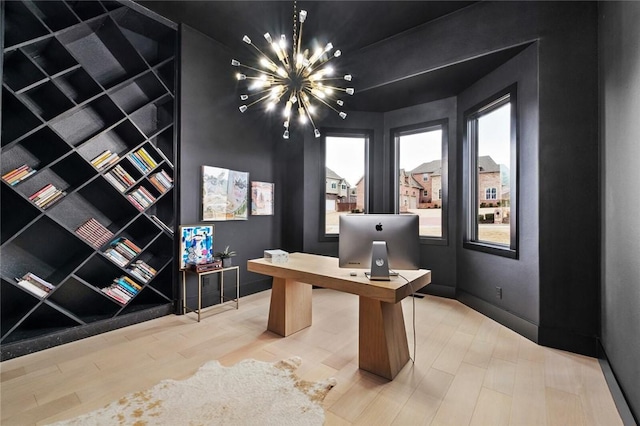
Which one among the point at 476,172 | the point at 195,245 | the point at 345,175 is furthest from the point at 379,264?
the point at 345,175

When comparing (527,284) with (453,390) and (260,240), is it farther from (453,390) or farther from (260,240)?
(260,240)

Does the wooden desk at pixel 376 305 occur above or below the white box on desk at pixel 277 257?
below

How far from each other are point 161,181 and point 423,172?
3.65 metres

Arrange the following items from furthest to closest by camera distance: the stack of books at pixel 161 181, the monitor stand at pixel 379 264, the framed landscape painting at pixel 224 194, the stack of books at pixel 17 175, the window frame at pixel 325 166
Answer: the window frame at pixel 325 166 → the framed landscape painting at pixel 224 194 → the stack of books at pixel 161 181 → the stack of books at pixel 17 175 → the monitor stand at pixel 379 264

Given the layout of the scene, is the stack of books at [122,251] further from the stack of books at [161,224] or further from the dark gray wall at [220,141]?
the dark gray wall at [220,141]

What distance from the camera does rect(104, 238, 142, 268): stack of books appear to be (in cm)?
278

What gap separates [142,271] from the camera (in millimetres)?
3010

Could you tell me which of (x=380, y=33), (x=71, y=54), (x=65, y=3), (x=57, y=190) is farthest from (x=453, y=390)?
(x=65, y=3)

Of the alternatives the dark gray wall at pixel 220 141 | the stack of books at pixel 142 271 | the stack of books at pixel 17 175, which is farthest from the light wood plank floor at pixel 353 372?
the stack of books at pixel 17 175

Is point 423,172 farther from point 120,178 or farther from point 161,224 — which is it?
point 120,178

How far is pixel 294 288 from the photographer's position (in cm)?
275

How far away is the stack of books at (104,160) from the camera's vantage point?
8.80 feet

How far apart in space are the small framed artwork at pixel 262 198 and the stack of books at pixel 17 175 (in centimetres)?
230

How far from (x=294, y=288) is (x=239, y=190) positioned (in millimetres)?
1816
